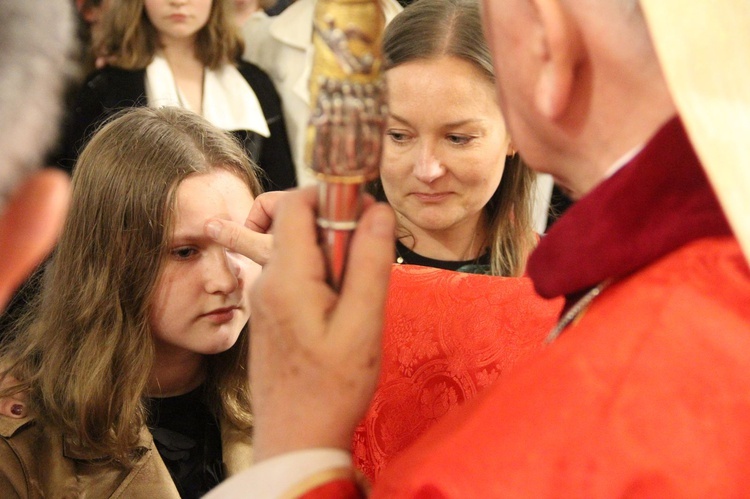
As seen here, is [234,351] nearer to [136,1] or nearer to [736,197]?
[136,1]

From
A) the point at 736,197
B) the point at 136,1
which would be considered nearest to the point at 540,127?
the point at 736,197

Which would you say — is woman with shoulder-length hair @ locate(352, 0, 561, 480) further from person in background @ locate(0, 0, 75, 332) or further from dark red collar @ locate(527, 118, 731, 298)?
person in background @ locate(0, 0, 75, 332)

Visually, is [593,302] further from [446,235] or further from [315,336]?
[446,235]

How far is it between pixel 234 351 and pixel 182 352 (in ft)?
0.36

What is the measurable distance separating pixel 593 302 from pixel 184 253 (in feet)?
3.79

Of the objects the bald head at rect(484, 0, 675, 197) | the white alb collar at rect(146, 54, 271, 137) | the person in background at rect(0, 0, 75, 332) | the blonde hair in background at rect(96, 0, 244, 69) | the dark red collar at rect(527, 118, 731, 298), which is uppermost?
the person in background at rect(0, 0, 75, 332)

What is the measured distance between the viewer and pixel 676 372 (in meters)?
0.73

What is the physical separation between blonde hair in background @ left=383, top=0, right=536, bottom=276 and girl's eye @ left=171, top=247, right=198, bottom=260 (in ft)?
2.06

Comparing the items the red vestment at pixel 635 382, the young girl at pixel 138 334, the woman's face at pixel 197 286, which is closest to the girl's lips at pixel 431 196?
the young girl at pixel 138 334

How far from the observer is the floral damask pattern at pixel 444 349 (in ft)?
5.09

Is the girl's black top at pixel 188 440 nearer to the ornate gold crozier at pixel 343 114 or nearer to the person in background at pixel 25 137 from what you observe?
the ornate gold crozier at pixel 343 114

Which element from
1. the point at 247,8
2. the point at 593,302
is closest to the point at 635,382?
the point at 593,302

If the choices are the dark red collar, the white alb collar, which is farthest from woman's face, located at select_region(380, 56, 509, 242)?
the dark red collar

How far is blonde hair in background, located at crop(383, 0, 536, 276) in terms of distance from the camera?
2227 millimetres
